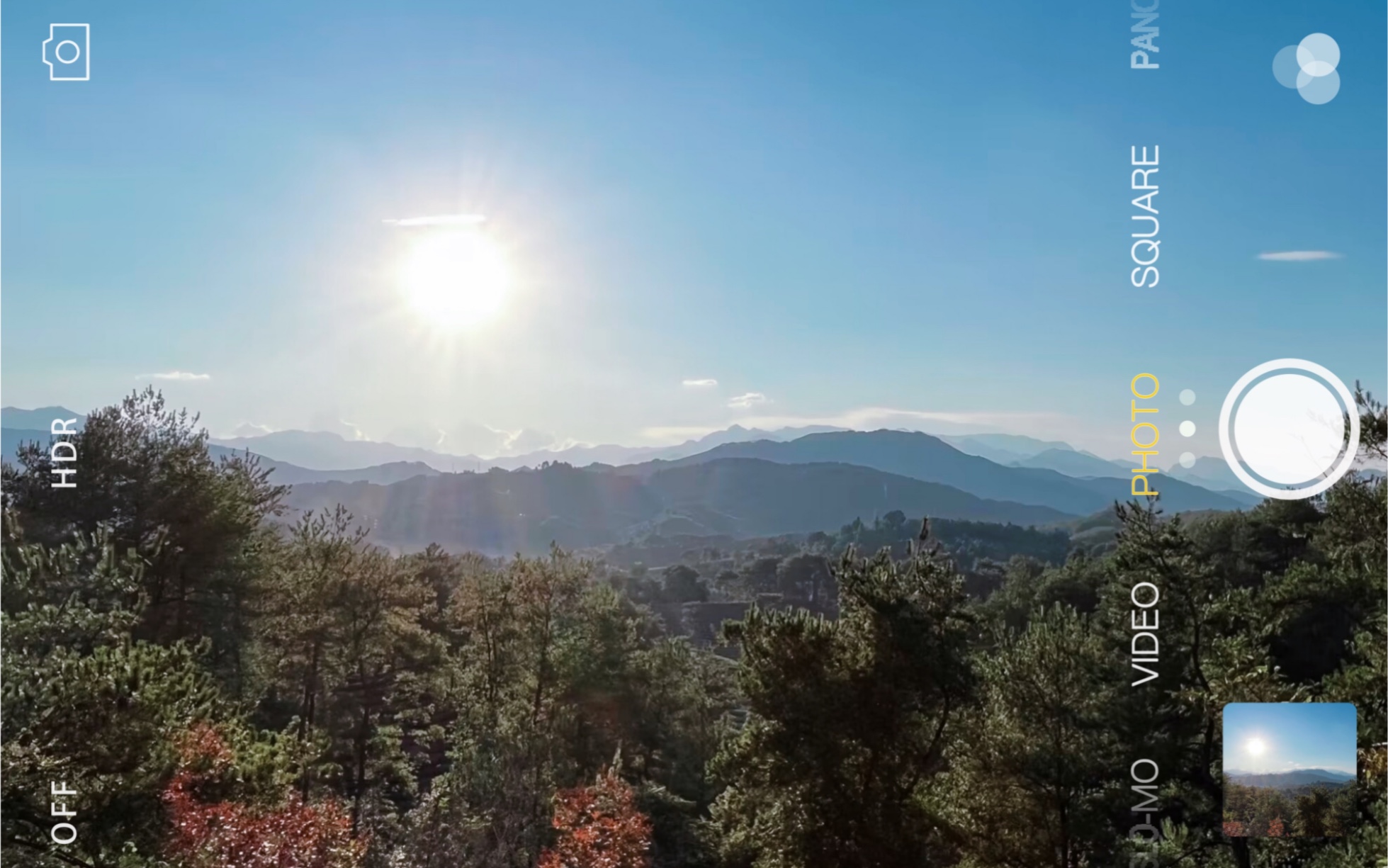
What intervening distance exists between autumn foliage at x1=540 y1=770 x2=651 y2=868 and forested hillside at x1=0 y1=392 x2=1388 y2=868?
0.07 meters

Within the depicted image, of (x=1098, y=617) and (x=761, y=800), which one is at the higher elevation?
(x=1098, y=617)

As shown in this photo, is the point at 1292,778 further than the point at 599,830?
No

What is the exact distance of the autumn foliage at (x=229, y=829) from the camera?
1054 cm

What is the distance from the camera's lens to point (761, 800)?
13445 mm

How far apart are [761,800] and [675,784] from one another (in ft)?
35.7

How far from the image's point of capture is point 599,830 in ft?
49.0

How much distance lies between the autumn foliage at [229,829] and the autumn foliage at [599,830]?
341 cm

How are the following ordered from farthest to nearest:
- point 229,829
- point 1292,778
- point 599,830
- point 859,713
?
point 599,830 → point 859,713 → point 229,829 → point 1292,778

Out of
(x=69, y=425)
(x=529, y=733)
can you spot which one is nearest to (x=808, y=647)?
(x=529, y=733)

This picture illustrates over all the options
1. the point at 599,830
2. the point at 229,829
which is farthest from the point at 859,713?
the point at 229,829

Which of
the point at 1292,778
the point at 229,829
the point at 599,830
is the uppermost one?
the point at 1292,778

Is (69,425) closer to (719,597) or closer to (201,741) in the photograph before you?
(201,741)

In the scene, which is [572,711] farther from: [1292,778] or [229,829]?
[1292,778]

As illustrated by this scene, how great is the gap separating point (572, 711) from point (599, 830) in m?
7.57
